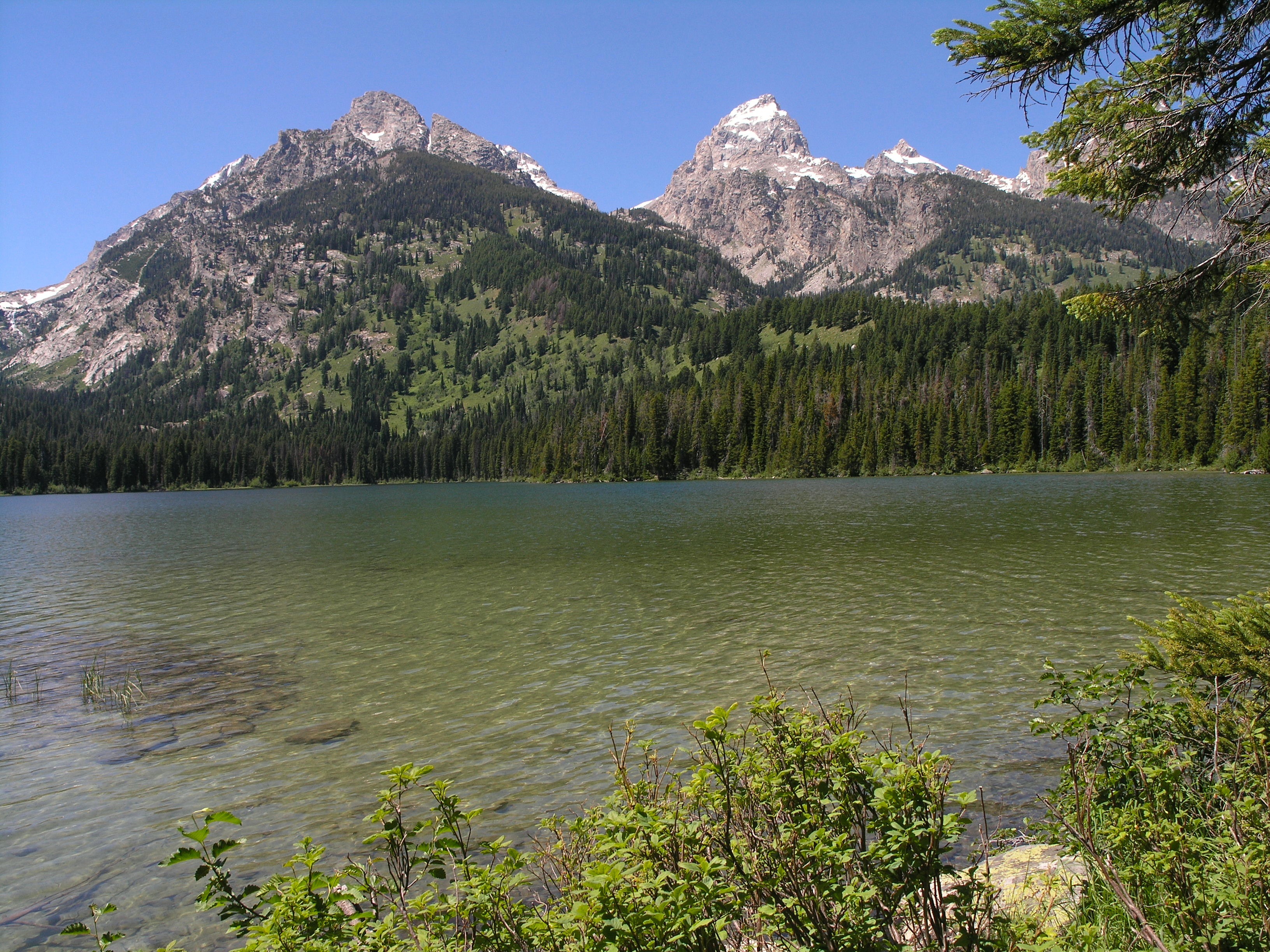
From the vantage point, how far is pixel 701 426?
15700cm

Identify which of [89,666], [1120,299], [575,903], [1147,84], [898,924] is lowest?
[89,666]

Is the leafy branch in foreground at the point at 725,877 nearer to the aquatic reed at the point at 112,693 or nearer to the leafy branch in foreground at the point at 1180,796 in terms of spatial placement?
the leafy branch in foreground at the point at 1180,796

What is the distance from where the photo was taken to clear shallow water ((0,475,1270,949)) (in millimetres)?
9438

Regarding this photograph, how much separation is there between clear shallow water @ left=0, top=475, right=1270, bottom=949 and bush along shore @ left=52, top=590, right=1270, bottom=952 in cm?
322

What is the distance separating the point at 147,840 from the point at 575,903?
8557mm

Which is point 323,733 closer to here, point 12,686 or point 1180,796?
point 12,686

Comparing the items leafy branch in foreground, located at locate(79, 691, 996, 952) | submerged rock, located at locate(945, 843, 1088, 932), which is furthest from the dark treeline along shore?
leafy branch in foreground, located at locate(79, 691, 996, 952)

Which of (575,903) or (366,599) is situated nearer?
(575,903)

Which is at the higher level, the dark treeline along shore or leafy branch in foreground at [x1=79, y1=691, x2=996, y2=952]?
the dark treeline along shore

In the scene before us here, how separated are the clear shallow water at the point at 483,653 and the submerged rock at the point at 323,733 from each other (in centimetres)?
21

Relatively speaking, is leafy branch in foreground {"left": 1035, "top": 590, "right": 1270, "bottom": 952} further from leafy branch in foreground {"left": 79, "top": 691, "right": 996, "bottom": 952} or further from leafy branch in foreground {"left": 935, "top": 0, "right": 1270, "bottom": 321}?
leafy branch in foreground {"left": 935, "top": 0, "right": 1270, "bottom": 321}

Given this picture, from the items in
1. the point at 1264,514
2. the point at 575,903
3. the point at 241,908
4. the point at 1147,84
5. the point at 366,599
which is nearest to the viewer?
the point at 575,903

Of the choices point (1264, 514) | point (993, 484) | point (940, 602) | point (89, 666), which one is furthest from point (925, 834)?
point (993, 484)

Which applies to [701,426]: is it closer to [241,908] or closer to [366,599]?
[366,599]
